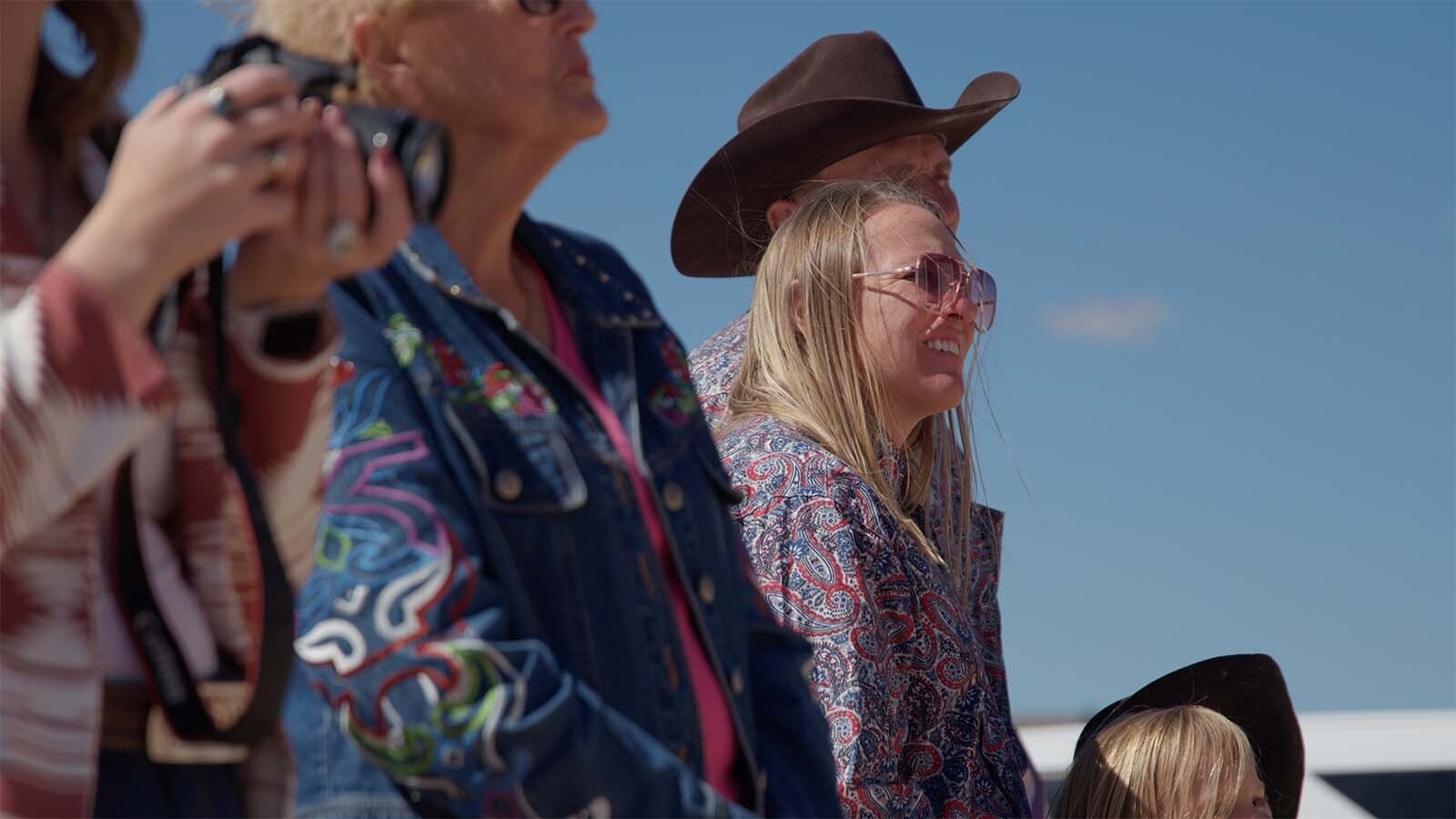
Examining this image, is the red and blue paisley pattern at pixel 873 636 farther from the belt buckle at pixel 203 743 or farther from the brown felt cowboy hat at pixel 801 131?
the belt buckle at pixel 203 743

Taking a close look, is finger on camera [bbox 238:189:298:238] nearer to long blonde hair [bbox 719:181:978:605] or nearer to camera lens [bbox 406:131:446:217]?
camera lens [bbox 406:131:446:217]

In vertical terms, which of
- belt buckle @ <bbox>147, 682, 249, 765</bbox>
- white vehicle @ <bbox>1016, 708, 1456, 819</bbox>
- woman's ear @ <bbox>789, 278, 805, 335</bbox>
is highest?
woman's ear @ <bbox>789, 278, 805, 335</bbox>

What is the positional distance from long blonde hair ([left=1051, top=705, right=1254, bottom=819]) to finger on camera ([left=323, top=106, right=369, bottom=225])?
2.89m

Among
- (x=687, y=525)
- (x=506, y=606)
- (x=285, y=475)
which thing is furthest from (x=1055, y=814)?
(x=285, y=475)

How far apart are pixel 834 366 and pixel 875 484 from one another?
0.31 metres

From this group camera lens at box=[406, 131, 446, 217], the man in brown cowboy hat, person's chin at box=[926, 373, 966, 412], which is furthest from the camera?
the man in brown cowboy hat

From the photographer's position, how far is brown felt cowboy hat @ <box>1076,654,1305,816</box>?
4402 millimetres

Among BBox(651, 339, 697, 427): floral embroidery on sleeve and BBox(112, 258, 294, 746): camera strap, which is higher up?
BBox(651, 339, 697, 427): floral embroidery on sleeve

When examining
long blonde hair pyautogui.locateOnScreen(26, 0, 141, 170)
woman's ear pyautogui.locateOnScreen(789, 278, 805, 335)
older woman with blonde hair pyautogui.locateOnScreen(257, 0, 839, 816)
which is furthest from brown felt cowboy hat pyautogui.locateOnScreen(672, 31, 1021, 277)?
long blonde hair pyautogui.locateOnScreen(26, 0, 141, 170)

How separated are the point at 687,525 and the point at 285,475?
817 millimetres

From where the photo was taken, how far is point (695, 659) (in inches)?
101

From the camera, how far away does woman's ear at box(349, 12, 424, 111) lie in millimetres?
2553

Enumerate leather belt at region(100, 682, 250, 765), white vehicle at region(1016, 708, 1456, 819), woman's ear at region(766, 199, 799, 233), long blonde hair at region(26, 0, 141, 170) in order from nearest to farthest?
leather belt at region(100, 682, 250, 765) → long blonde hair at region(26, 0, 141, 170) → woman's ear at region(766, 199, 799, 233) → white vehicle at region(1016, 708, 1456, 819)

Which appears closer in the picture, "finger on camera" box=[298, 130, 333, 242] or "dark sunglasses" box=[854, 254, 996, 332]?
"finger on camera" box=[298, 130, 333, 242]
